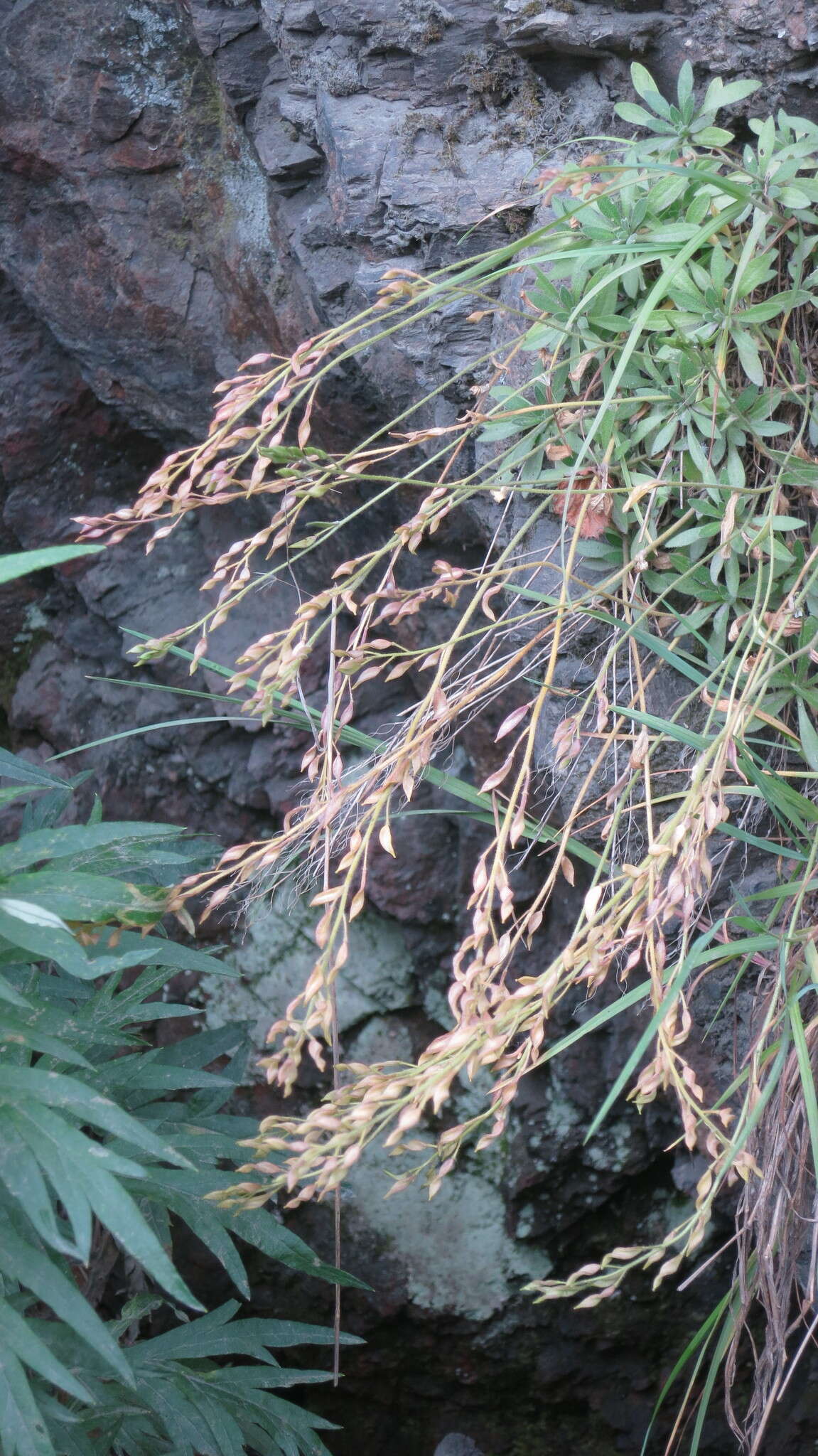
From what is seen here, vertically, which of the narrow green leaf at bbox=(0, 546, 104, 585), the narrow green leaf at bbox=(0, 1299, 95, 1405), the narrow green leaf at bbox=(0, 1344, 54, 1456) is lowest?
the narrow green leaf at bbox=(0, 1344, 54, 1456)

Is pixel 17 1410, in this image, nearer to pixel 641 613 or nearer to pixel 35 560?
pixel 35 560

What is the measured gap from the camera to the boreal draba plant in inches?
36.2

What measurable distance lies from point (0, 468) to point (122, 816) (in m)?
0.74

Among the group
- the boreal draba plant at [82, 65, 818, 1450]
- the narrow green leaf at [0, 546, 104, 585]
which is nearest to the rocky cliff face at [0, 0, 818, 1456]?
the boreal draba plant at [82, 65, 818, 1450]

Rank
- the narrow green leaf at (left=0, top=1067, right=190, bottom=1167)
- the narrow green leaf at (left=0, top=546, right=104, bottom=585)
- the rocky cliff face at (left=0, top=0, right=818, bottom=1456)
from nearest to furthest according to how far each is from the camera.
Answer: the narrow green leaf at (left=0, top=546, right=104, bottom=585), the narrow green leaf at (left=0, top=1067, right=190, bottom=1167), the rocky cliff face at (left=0, top=0, right=818, bottom=1456)

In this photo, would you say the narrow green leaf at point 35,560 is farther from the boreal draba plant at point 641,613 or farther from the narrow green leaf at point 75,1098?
the narrow green leaf at point 75,1098

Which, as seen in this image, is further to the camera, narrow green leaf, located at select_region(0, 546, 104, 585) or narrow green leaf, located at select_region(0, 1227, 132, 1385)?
narrow green leaf, located at select_region(0, 1227, 132, 1385)

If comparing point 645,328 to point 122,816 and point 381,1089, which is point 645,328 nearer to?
point 381,1089

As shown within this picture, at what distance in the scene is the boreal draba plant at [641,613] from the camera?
919 mm

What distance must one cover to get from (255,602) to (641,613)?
43.0 inches

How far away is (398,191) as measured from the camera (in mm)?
1419

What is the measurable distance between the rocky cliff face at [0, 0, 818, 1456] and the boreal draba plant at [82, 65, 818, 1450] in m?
0.38

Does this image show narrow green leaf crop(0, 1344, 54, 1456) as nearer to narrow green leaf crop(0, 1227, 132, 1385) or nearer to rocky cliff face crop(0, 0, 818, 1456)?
narrow green leaf crop(0, 1227, 132, 1385)

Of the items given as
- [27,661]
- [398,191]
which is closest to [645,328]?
[398,191]
